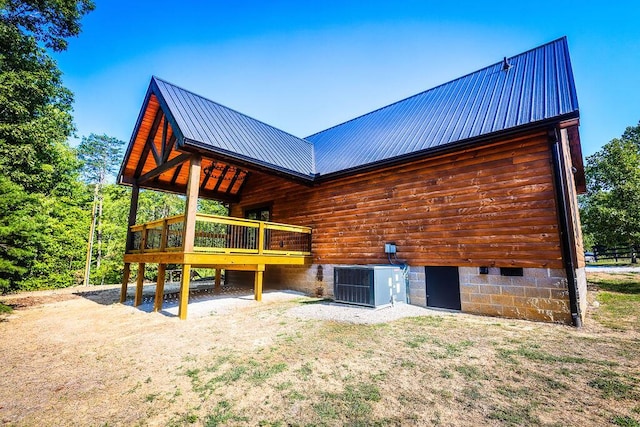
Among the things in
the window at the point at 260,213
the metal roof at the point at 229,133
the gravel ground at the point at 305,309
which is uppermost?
the metal roof at the point at 229,133

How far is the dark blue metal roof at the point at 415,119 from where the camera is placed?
25.2 ft

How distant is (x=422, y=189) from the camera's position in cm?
864

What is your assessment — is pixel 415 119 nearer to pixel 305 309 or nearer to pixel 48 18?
pixel 305 309

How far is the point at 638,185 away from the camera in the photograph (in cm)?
1950

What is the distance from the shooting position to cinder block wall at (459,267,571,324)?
6207mm

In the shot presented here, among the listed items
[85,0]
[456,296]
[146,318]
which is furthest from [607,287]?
[85,0]

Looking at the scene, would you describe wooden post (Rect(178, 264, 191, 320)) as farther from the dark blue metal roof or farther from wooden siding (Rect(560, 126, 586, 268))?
wooden siding (Rect(560, 126, 586, 268))

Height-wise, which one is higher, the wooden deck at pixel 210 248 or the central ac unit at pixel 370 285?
the wooden deck at pixel 210 248

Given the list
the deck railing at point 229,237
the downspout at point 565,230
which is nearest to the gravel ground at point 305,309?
the deck railing at point 229,237

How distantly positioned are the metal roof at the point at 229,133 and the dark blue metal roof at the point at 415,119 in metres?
0.04

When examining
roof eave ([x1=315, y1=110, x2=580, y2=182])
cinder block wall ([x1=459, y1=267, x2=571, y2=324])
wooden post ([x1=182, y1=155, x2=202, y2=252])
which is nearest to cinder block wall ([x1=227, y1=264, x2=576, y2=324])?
cinder block wall ([x1=459, y1=267, x2=571, y2=324])

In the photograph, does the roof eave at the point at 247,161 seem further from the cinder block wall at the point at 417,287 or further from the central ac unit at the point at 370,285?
the cinder block wall at the point at 417,287

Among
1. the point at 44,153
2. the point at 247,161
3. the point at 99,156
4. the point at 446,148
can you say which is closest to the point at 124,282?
the point at 247,161

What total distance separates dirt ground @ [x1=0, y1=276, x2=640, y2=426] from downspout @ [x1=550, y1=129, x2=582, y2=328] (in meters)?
0.56
